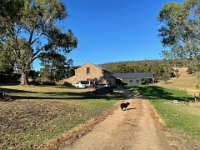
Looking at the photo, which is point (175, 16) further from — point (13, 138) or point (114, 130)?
point (13, 138)

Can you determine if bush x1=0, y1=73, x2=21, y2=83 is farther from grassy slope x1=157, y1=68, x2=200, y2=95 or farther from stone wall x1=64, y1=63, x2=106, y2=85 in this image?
grassy slope x1=157, y1=68, x2=200, y2=95

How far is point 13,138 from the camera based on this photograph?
13719mm

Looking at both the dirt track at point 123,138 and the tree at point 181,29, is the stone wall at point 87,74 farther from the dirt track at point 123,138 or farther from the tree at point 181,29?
the dirt track at point 123,138

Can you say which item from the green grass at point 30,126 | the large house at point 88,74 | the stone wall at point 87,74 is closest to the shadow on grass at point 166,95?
the large house at point 88,74

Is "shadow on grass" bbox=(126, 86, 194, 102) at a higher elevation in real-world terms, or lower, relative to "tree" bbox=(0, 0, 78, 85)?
lower

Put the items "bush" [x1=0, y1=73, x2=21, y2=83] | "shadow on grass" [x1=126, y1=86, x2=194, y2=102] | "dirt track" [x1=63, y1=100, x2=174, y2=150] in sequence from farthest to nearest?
"bush" [x1=0, y1=73, x2=21, y2=83] < "shadow on grass" [x1=126, y1=86, x2=194, y2=102] < "dirt track" [x1=63, y1=100, x2=174, y2=150]

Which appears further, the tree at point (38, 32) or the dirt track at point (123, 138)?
the tree at point (38, 32)

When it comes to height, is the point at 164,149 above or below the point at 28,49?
below

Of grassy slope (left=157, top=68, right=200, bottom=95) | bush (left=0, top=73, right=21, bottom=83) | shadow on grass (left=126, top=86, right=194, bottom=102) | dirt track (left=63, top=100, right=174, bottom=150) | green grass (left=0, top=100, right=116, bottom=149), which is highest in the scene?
bush (left=0, top=73, right=21, bottom=83)

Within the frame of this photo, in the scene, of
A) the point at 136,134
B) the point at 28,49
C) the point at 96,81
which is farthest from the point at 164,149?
the point at 96,81

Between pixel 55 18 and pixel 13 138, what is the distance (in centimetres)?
4931

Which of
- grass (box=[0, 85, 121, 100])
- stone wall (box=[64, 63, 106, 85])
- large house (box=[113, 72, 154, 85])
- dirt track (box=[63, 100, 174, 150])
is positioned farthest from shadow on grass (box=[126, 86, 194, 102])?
large house (box=[113, 72, 154, 85])

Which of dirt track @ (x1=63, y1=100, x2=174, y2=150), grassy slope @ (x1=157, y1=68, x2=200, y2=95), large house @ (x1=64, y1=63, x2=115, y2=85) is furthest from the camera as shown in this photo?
large house @ (x1=64, y1=63, x2=115, y2=85)

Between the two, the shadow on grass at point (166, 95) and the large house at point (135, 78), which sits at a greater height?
the large house at point (135, 78)
